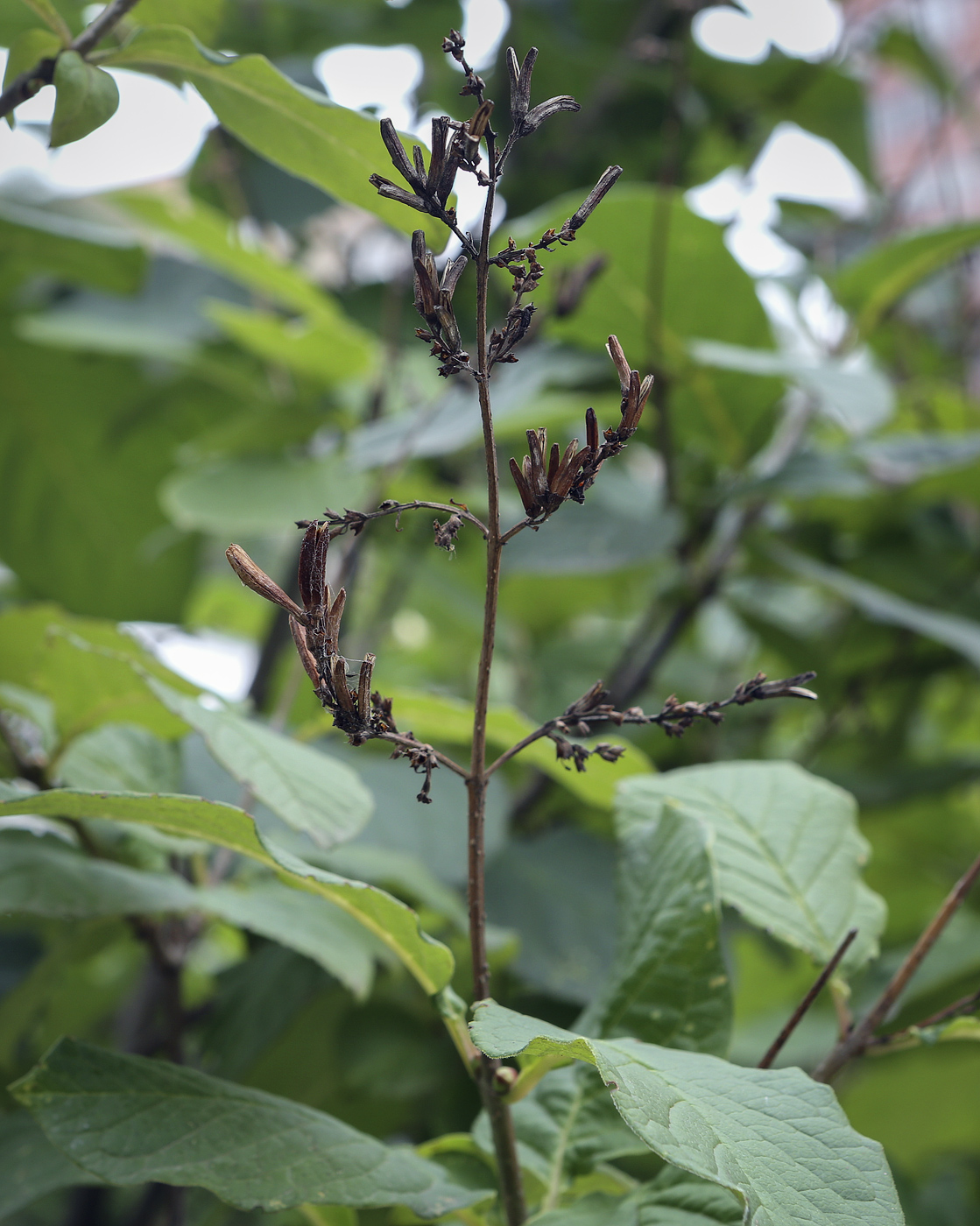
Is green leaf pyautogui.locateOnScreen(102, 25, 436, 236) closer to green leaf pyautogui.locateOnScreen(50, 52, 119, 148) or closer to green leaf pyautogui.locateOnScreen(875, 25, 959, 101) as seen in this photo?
green leaf pyautogui.locateOnScreen(50, 52, 119, 148)

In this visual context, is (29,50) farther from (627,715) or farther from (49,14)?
(627,715)

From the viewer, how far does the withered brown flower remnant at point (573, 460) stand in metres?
0.26

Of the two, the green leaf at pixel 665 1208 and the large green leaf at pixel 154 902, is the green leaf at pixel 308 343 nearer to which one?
the large green leaf at pixel 154 902

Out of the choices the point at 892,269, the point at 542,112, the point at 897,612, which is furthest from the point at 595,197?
the point at 892,269

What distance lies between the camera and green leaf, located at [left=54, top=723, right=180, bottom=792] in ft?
1.54

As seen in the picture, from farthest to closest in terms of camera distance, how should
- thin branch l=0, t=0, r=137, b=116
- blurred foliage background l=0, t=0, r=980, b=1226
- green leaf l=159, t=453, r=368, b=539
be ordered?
green leaf l=159, t=453, r=368, b=539 → blurred foliage background l=0, t=0, r=980, b=1226 → thin branch l=0, t=0, r=137, b=116

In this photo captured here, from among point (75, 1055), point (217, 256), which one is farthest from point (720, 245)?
point (75, 1055)

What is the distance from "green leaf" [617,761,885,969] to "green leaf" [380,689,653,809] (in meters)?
0.02

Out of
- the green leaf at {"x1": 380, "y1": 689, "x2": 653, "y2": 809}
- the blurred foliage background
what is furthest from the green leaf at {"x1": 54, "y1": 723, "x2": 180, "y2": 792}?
the green leaf at {"x1": 380, "y1": 689, "x2": 653, "y2": 809}

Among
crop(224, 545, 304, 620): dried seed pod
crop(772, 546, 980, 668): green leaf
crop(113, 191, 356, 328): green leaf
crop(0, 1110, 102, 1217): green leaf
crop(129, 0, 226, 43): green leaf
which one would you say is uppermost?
crop(129, 0, 226, 43): green leaf

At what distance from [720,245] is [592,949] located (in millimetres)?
458

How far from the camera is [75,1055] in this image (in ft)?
1.09

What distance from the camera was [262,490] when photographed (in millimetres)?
764

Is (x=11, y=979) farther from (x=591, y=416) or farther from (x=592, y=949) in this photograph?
(x=591, y=416)
